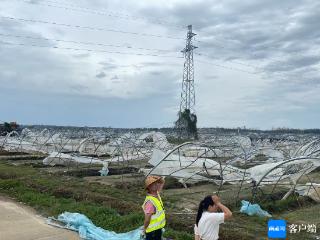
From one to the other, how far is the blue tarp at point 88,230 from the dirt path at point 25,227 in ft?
0.57

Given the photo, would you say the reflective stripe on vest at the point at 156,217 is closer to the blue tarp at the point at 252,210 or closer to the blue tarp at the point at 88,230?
the blue tarp at the point at 88,230

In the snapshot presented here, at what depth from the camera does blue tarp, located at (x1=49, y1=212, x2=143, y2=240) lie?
823 centimetres

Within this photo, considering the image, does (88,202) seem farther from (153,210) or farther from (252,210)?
(153,210)

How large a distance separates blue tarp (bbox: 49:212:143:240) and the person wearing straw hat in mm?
1576

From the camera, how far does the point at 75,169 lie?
22984 mm

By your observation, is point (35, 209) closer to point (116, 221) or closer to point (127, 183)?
point (116, 221)

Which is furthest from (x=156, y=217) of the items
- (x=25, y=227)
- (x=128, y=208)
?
(x=128, y=208)

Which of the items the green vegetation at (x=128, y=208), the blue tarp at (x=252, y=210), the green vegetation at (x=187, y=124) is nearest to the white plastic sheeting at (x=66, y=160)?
the green vegetation at (x=128, y=208)

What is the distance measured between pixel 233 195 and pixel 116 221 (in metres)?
7.09

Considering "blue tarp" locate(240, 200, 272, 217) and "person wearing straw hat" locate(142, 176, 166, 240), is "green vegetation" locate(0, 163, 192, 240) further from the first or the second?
"blue tarp" locate(240, 200, 272, 217)

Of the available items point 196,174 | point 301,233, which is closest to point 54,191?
point 196,174

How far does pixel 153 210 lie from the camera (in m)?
6.28

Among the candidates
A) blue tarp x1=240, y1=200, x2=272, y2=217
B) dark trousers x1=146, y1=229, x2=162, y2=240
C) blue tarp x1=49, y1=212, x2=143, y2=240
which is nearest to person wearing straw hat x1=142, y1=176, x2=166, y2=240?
dark trousers x1=146, y1=229, x2=162, y2=240

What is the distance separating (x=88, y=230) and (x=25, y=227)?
1494 millimetres
